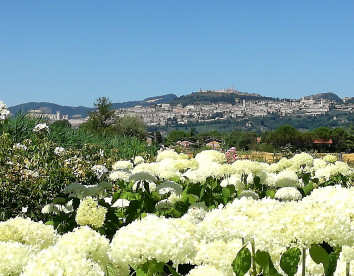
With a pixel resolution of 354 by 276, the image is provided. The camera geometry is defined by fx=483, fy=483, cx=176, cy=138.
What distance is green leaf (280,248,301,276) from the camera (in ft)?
5.12

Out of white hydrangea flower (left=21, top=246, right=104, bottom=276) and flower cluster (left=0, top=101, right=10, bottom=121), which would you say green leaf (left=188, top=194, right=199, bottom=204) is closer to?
flower cluster (left=0, top=101, right=10, bottom=121)

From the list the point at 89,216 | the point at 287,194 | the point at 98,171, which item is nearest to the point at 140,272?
the point at 89,216

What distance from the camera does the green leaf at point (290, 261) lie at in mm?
1562

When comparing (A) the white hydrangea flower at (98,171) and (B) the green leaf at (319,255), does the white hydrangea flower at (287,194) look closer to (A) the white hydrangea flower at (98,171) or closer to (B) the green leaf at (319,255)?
(B) the green leaf at (319,255)

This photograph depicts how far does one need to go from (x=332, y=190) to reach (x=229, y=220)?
560 mm

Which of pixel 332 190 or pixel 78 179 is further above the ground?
pixel 332 190

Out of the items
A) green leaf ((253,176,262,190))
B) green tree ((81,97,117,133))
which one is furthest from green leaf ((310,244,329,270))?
green tree ((81,97,117,133))

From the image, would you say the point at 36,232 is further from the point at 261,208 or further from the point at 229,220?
the point at 261,208

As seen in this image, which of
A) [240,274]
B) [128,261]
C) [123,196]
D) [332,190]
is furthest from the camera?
[123,196]

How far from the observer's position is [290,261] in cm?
158

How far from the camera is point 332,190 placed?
2.20 metres

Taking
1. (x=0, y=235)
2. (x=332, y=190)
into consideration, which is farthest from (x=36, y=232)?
(x=332, y=190)

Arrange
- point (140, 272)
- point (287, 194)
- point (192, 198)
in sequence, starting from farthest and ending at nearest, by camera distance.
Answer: point (287, 194) → point (192, 198) → point (140, 272)

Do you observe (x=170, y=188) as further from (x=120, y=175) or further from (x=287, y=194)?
(x=120, y=175)
